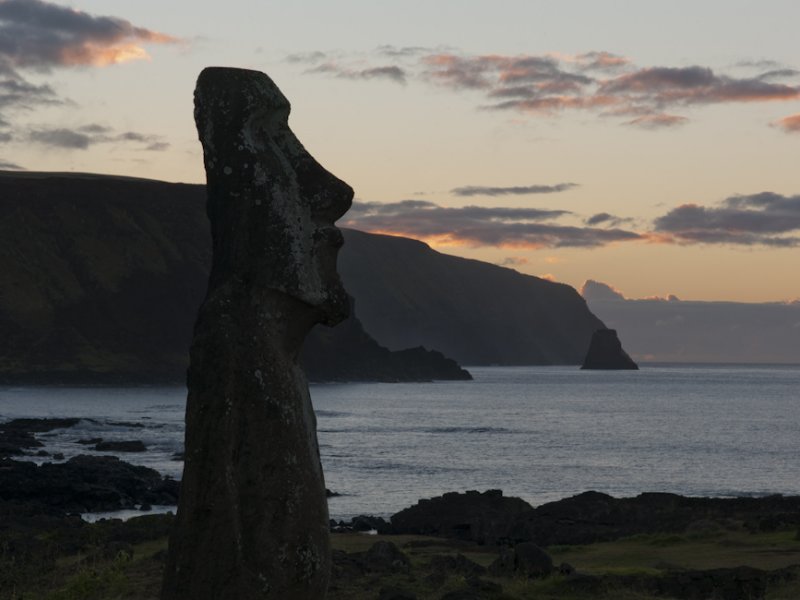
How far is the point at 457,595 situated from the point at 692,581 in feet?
15.2

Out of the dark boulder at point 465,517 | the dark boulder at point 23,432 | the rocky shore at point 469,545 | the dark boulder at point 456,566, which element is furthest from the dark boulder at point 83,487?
the dark boulder at point 456,566

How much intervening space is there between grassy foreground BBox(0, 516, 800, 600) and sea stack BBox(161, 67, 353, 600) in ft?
24.5

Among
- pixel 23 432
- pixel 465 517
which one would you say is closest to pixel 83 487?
pixel 465 517

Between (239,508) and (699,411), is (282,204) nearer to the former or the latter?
(239,508)

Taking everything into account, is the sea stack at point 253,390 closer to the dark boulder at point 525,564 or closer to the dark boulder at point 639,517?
the dark boulder at point 525,564

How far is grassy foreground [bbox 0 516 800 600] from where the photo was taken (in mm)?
18906

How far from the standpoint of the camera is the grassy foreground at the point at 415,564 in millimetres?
18906

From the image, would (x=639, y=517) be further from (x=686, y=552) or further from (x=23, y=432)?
(x=23, y=432)

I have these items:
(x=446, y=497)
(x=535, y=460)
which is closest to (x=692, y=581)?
(x=446, y=497)

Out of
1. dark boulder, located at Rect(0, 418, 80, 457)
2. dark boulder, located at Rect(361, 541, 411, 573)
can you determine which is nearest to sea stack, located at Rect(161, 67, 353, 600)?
dark boulder, located at Rect(361, 541, 411, 573)

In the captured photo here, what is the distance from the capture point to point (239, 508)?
1033 cm

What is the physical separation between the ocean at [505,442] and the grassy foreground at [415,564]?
14.2 m

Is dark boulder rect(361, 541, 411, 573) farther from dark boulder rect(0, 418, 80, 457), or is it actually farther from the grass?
dark boulder rect(0, 418, 80, 457)

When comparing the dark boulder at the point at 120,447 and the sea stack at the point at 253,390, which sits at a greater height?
the sea stack at the point at 253,390
